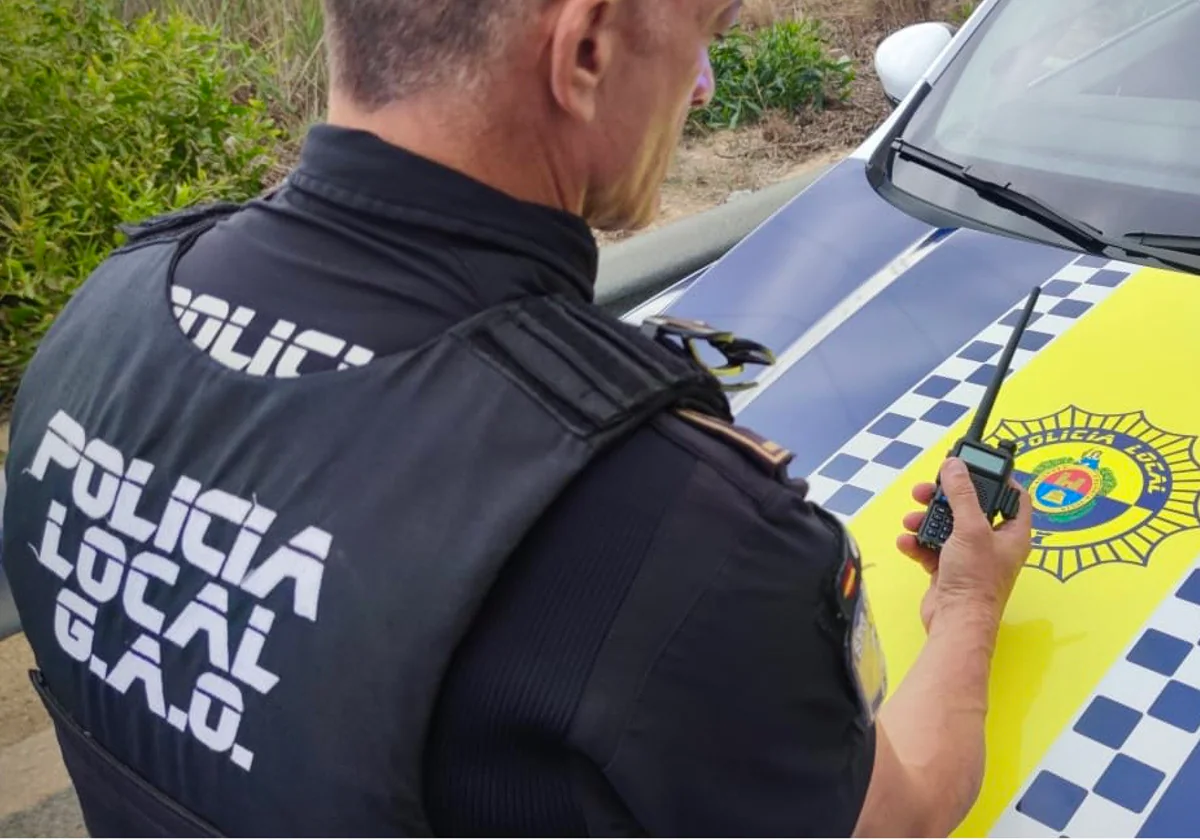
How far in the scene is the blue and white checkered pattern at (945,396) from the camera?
170 centimetres

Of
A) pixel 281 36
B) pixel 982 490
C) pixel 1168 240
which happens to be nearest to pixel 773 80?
pixel 281 36

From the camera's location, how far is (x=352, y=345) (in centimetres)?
87

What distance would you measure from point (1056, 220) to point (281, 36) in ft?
15.5

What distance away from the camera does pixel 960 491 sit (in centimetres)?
140

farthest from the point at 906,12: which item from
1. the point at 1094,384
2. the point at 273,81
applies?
the point at 1094,384

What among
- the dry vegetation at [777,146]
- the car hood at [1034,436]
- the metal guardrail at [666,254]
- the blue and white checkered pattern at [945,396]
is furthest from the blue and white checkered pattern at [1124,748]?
the dry vegetation at [777,146]

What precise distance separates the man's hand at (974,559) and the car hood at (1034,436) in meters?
0.08

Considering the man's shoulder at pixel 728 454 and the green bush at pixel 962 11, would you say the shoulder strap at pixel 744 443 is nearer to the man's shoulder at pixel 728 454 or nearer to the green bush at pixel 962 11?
the man's shoulder at pixel 728 454

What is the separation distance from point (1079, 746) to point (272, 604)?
0.91 meters

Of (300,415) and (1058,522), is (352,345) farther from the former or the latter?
(1058,522)

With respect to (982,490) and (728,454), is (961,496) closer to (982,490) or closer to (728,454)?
(982,490)

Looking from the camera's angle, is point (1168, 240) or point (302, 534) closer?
point (302, 534)

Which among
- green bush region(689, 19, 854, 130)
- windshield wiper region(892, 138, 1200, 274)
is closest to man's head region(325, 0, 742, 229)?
windshield wiper region(892, 138, 1200, 274)

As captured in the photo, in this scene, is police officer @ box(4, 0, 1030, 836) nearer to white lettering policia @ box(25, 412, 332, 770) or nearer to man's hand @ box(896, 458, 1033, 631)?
white lettering policia @ box(25, 412, 332, 770)
